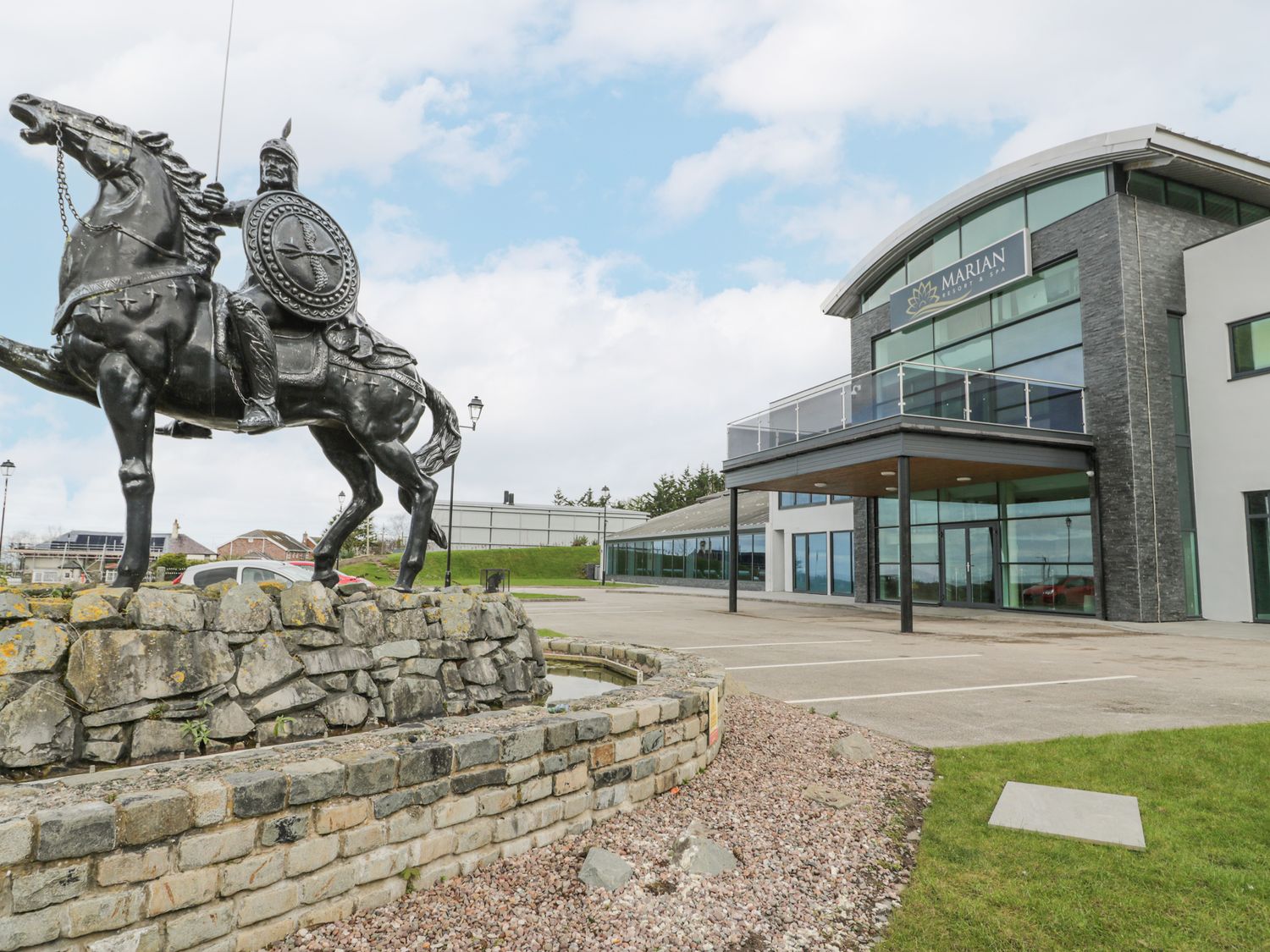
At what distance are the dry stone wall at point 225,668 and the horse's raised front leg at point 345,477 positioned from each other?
789 mm

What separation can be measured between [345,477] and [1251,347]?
18.2 meters

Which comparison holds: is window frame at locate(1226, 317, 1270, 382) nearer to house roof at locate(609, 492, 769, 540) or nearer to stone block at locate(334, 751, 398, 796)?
house roof at locate(609, 492, 769, 540)

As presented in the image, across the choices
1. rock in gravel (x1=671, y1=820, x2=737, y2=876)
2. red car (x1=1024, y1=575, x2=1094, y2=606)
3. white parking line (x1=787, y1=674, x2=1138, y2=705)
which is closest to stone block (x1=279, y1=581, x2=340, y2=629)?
rock in gravel (x1=671, y1=820, x2=737, y2=876)

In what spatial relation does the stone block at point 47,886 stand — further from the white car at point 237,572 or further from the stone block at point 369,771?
the white car at point 237,572

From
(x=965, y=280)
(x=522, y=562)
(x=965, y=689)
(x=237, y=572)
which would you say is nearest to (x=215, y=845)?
(x=965, y=689)

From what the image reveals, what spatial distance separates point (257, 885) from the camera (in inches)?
106

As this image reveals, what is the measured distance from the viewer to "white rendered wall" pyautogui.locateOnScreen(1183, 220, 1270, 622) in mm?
15492

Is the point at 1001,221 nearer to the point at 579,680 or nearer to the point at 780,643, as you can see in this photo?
the point at 780,643

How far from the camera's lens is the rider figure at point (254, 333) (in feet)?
14.6

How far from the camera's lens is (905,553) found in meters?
14.6

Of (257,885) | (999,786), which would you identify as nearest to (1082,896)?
(999,786)

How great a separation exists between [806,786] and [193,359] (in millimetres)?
4391

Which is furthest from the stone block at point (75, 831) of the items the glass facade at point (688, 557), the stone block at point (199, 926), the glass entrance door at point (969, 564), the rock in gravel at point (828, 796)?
the glass facade at point (688, 557)

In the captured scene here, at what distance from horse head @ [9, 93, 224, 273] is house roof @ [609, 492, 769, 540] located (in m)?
28.3
